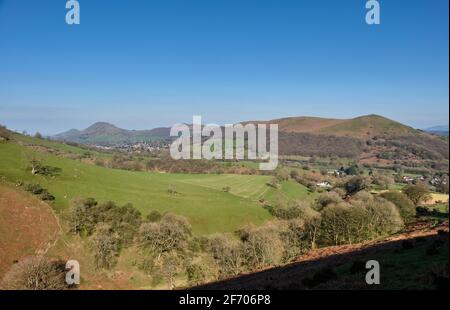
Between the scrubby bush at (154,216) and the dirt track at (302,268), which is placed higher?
the dirt track at (302,268)

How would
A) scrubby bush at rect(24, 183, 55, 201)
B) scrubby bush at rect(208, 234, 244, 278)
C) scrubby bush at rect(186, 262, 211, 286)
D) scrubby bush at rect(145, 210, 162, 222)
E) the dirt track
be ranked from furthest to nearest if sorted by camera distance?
scrubby bush at rect(145, 210, 162, 222) < scrubby bush at rect(24, 183, 55, 201) < scrubby bush at rect(208, 234, 244, 278) < scrubby bush at rect(186, 262, 211, 286) < the dirt track

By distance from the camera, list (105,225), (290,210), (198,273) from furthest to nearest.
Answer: (290,210) < (105,225) < (198,273)

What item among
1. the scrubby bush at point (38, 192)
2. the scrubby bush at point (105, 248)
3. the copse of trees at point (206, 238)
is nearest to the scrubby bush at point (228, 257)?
the copse of trees at point (206, 238)

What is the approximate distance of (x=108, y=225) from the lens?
63.2 meters

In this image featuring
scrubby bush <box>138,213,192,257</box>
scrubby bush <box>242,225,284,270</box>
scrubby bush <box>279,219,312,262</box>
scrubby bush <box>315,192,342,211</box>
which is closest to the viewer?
scrubby bush <box>242,225,284,270</box>

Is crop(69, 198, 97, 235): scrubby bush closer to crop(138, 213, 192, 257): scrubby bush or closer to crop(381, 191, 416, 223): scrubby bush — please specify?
crop(138, 213, 192, 257): scrubby bush

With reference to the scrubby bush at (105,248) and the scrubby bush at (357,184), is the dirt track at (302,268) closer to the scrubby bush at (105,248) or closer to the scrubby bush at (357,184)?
the scrubby bush at (105,248)

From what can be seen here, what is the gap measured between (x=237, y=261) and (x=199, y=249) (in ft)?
39.6

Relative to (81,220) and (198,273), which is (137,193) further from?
(198,273)

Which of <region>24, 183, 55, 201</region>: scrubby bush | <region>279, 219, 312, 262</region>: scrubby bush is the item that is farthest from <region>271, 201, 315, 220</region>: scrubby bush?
<region>24, 183, 55, 201</region>: scrubby bush

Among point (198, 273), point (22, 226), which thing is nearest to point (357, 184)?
point (198, 273)
